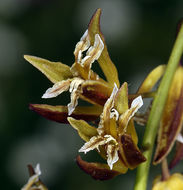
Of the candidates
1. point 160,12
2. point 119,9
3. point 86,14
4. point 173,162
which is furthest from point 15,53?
point 173,162

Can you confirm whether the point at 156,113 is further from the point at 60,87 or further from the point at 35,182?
the point at 35,182

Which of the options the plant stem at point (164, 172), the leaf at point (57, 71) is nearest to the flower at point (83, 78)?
the leaf at point (57, 71)

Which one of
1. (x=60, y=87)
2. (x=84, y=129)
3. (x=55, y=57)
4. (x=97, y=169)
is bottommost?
(x=55, y=57)

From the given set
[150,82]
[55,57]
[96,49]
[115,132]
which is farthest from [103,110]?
[55,57]

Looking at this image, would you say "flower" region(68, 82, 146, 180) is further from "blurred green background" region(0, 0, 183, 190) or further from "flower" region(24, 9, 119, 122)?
"blurred green background" region(0, 0, 183, 190)

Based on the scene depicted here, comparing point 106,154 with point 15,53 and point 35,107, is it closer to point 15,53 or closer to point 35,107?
point 35,107
